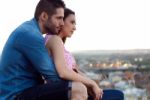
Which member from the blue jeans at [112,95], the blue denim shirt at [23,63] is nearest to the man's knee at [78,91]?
the blue denim shirt at [23,63]

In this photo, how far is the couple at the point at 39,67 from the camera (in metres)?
2.29

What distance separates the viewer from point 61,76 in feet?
7.84

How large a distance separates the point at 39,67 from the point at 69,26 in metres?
0.52

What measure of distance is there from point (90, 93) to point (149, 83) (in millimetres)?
6238

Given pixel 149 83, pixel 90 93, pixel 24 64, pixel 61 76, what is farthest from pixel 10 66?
pixel 149 83

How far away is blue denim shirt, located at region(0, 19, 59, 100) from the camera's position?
Answer: 2.35 meters

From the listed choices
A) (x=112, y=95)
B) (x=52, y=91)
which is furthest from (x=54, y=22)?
(x=112, y=95)

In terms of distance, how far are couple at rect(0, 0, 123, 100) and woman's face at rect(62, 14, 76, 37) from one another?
291mm

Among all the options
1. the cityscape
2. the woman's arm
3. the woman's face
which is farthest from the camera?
the cityscape

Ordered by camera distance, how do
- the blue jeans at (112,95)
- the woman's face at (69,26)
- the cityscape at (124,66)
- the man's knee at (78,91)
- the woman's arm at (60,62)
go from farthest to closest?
the cityscape at (124,66)
the woman's face at (69,26)
the blue jeans at (112,95)
the woman's arm at (60,62)
the man's knee at (78,91)

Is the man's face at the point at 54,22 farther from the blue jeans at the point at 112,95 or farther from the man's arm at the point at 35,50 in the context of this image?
the blue jeans at the point at 112,95

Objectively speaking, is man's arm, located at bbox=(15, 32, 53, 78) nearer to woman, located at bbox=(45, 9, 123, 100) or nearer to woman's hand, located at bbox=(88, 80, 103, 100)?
woman, located at bbox=(45, 9, 123, 100)

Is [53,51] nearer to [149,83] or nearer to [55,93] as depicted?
[55,93]

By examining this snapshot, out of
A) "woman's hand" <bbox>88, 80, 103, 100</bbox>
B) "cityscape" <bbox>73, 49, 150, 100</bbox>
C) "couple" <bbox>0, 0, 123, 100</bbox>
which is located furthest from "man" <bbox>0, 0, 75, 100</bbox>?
"cityscape" <bbox>73, 49, 150, 100</bbox>
